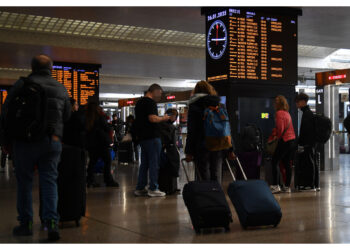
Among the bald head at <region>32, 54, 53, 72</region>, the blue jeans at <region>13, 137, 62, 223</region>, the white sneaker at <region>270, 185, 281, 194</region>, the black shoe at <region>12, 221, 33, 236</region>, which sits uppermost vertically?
the bald head at <region>32, 54, 53, 72</region>

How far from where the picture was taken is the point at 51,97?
14.7ft

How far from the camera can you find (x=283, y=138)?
7.65 meters

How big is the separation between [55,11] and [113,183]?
358 centimetres

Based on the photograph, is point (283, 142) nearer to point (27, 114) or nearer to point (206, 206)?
point (206, 206)

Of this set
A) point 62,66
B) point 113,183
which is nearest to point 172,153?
point 113,183

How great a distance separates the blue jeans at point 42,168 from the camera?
171 inches

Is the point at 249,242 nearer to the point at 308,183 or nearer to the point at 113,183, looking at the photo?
the point at 308,183

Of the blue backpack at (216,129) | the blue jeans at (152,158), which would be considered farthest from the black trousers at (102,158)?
the blue backpack at (216,129)

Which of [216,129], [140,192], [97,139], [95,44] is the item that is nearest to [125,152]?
[95,44]

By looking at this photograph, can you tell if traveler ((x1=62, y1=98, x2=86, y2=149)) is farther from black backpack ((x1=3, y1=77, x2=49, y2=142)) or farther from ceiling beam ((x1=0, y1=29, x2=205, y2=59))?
ceiling beam ((x1=0, y1=29, x2=205, y2=59))

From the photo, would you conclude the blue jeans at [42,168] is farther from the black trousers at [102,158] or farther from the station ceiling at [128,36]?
the station ceiling at [128,36]

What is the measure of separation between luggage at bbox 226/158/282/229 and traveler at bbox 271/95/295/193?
284 cm

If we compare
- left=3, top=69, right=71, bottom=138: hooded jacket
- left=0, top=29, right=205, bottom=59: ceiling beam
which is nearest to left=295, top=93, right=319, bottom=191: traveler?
left=3, top=69, right=71, bottom=138: hooded jacket

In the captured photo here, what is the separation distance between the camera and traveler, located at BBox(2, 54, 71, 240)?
432 cm
